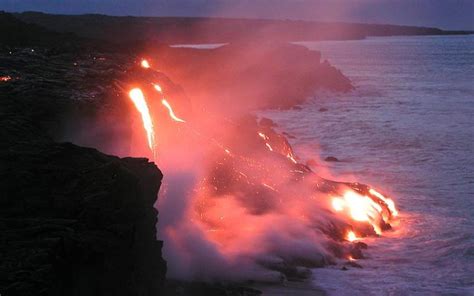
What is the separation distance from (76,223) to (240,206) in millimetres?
8751

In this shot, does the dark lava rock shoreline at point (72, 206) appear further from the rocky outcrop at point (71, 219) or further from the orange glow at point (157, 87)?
the orange glow at point (157, 87)

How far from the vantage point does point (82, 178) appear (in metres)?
9.36

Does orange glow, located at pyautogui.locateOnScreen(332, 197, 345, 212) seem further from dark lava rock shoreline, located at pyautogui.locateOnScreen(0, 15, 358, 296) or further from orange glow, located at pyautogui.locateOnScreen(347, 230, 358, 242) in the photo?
dark lava rock shoreline, located at pyautogui.locateOnScreen(0, 15, 358, 296)

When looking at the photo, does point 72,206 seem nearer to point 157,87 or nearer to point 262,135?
point 157,87

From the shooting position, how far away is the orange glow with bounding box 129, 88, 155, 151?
15.8 metres

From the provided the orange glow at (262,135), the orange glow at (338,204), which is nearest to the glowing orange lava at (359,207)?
the orange glow at (338,204)

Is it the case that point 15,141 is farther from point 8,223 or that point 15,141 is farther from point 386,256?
point 386,256

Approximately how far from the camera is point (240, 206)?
16.9 m

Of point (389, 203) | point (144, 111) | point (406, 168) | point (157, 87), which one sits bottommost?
point (144, 111)

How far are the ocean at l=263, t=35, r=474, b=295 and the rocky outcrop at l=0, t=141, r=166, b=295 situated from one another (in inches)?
203

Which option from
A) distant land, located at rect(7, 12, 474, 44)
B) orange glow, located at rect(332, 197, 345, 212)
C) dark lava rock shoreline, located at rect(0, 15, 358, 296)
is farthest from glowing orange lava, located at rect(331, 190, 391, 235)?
distant land, located at rect(7, 12, 474, 44)

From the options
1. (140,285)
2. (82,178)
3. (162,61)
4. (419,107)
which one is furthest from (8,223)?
(419,107)

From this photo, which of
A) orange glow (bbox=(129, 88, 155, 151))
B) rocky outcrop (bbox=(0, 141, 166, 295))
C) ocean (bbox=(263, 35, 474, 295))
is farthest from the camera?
orange glow (bbox=(129, 88, 155, 151))

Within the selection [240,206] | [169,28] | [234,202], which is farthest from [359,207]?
[169,28]
